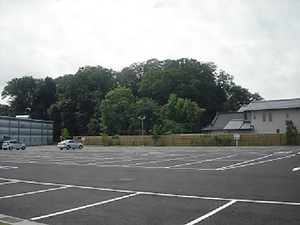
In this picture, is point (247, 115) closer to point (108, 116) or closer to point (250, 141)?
point (250, 141)

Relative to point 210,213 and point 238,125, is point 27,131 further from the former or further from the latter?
point 210,213

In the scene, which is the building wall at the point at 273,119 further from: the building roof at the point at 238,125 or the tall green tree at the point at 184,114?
the tall green tree at the point at 184,114

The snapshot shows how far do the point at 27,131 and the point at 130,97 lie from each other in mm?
24078

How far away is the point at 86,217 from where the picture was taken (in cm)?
770

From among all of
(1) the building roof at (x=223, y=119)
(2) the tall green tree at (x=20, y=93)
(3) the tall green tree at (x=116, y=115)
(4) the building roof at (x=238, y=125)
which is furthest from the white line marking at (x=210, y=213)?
(2) the tall green tree at (x=20, y=93)

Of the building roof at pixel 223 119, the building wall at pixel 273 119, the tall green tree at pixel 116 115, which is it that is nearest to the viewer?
the building wall at pixel 273 119

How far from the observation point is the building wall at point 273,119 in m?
55.8

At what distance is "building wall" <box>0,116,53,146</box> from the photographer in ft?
229

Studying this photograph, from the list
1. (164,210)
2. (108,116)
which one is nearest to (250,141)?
(108,116)

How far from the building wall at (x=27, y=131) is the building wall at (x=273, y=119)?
45.8 metres

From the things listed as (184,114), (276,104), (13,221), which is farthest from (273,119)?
(13,221)

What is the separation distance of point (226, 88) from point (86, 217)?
102137mm

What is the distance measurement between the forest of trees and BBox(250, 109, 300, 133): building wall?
18855 millimetres

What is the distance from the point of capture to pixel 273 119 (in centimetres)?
5766
